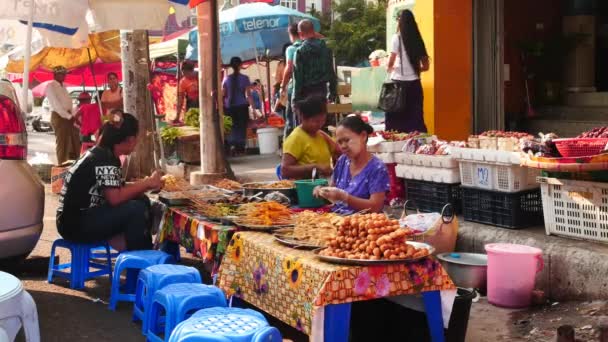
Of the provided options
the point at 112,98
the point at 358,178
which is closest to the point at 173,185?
the point at 358,178

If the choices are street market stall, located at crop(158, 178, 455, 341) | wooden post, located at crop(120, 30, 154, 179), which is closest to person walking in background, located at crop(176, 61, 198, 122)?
wooden post, located at crop(120, 30, 154, 179)

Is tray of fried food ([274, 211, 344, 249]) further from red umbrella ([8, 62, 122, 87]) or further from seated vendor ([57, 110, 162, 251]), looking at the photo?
red umbrella ([8, 62, 122, 87])

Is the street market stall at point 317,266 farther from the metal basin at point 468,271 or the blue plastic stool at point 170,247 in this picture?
the metal basin at point 468,271

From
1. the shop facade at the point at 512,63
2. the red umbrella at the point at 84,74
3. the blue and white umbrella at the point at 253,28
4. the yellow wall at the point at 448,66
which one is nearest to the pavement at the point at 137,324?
the yellow wall at the point at 448,66

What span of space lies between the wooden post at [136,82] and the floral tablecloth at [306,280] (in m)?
7.00

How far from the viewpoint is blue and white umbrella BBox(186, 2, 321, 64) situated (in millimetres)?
16578

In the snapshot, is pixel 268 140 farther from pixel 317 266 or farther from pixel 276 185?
pixel 317 266

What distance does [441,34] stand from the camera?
9.82 meters

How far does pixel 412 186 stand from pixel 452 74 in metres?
3.23

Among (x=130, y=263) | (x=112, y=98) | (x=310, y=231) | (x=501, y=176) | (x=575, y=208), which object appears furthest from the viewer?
(x=112, y=98)

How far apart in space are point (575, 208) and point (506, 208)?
0.67 meters

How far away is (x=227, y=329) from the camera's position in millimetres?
3365

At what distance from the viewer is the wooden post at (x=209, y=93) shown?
1009 centimetres

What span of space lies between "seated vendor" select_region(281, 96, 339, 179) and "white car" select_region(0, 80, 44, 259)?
7.11ft
